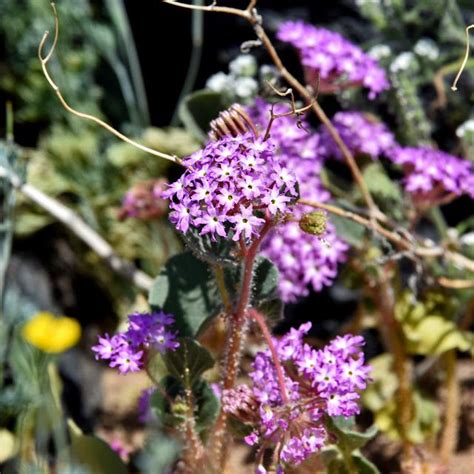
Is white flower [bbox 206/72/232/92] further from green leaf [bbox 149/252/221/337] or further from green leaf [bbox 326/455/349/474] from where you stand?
green leaf [bbox 326/455/349/474]

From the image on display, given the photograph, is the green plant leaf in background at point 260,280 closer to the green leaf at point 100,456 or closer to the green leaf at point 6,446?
the green leaf at point 100,456

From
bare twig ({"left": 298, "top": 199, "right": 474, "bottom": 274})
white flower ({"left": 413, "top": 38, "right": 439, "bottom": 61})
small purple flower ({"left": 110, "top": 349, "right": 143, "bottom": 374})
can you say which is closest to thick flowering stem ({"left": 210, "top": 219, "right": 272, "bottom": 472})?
small purple flower ({"left": 110, "top": 349, "right": 143, "bottom": 374})

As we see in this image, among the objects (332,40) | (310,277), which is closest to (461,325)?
(310,277)

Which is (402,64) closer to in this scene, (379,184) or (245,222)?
(379,184)

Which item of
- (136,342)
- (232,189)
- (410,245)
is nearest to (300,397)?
(136,342)

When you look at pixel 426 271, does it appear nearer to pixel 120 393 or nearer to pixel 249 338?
pixel 249 338
